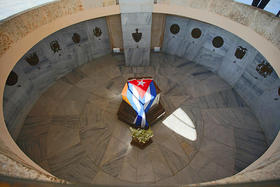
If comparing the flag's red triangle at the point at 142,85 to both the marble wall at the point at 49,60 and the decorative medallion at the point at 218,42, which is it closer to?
the marble wall at the point at 49,60

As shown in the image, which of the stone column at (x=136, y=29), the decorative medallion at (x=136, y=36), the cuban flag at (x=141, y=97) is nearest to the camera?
the cuban flag at (x=141, y=97)

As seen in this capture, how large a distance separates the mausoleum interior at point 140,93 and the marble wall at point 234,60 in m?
0.04

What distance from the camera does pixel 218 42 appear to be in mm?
7598

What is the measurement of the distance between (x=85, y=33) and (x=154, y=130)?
18.4 feet

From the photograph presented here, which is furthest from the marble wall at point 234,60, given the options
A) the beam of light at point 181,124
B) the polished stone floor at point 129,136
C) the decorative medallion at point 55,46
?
the decorative medallion at point 55,46

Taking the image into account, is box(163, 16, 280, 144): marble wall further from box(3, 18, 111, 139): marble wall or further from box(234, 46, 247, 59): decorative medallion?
box(3, 18, 111, 139): marble wall

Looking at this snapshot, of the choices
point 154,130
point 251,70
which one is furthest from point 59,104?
point 251,70

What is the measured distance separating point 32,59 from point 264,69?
29.1ft

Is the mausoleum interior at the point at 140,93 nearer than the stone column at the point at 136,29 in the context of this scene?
Yes

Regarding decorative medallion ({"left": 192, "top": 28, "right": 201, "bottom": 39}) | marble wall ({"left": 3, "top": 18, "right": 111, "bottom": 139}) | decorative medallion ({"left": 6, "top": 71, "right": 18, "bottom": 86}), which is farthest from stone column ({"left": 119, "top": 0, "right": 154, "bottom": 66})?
decorative medallion ({"left": 6, "top": 71, "right": 18, "bottom": 86})

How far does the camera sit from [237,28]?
225 inches

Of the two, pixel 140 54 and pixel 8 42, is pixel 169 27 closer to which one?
pixel 140 54

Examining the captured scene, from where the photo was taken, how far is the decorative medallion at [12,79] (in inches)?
226

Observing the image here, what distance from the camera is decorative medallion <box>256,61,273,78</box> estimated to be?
5.96m
